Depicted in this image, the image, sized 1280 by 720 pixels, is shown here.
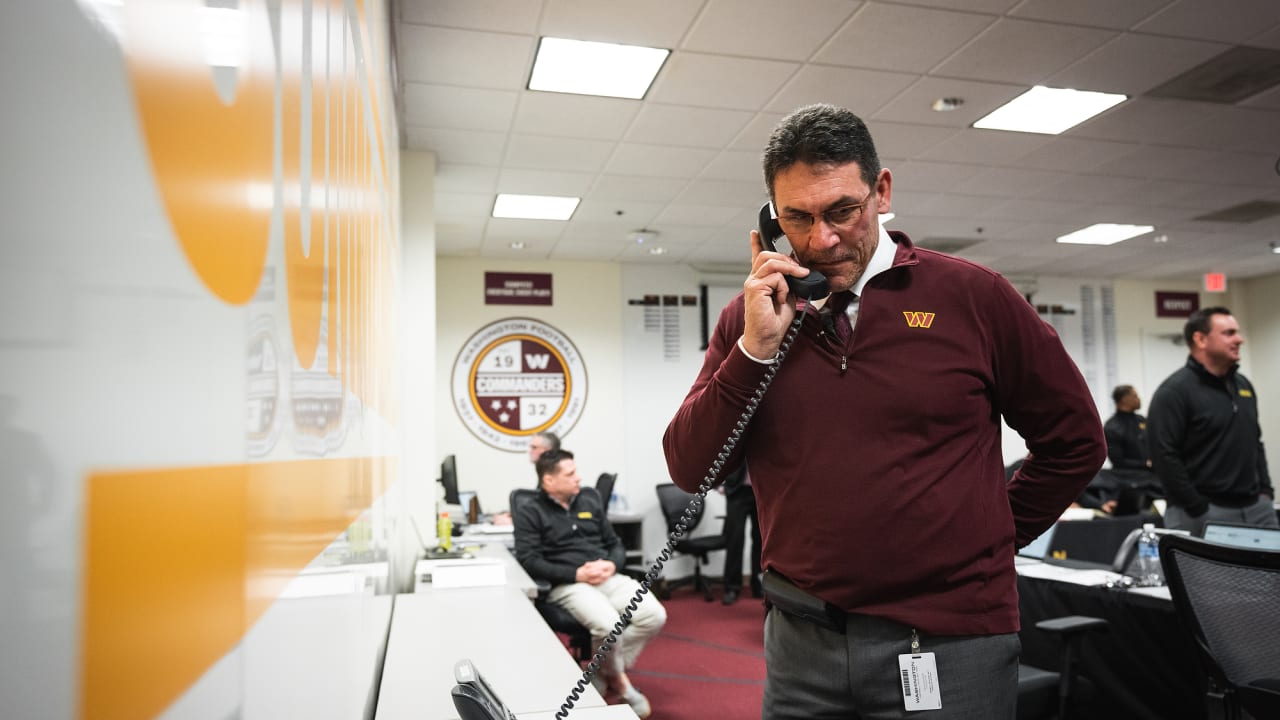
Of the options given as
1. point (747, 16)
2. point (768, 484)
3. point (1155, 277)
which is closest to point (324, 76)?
point (768, 484)

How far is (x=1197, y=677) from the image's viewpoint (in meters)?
2.86

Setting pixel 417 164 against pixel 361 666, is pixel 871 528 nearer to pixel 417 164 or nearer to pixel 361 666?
pixel 361 666

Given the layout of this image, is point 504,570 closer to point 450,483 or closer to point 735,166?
point 450,483

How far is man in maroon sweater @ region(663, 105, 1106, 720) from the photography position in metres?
1.22

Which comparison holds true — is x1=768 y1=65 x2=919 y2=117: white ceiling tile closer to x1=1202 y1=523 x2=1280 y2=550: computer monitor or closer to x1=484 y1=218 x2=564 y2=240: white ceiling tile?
x1=1202 y1=523 x2=1280 y2=550: computer monitor

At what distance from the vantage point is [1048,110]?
4410 millimetres

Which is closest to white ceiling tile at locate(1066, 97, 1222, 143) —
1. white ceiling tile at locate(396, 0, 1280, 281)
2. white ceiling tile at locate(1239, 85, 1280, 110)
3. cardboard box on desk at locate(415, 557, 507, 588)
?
white ceiling tile at locate(396, 0, 1280, 281)

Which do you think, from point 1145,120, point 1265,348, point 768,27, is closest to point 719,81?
point 768,27

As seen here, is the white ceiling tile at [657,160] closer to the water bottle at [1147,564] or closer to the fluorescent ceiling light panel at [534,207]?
the fluorescent ceiling light panel at [534,207]

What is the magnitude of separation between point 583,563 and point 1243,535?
298 centimetres

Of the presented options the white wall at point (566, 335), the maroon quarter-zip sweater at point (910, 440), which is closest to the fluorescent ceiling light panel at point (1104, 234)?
the white wall at point (566, 335)

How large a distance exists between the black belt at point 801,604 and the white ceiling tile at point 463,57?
2897mm

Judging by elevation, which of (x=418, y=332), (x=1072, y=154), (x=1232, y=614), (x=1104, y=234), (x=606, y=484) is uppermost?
(x=1072, y=154)

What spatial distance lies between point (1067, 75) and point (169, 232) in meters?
4.44
